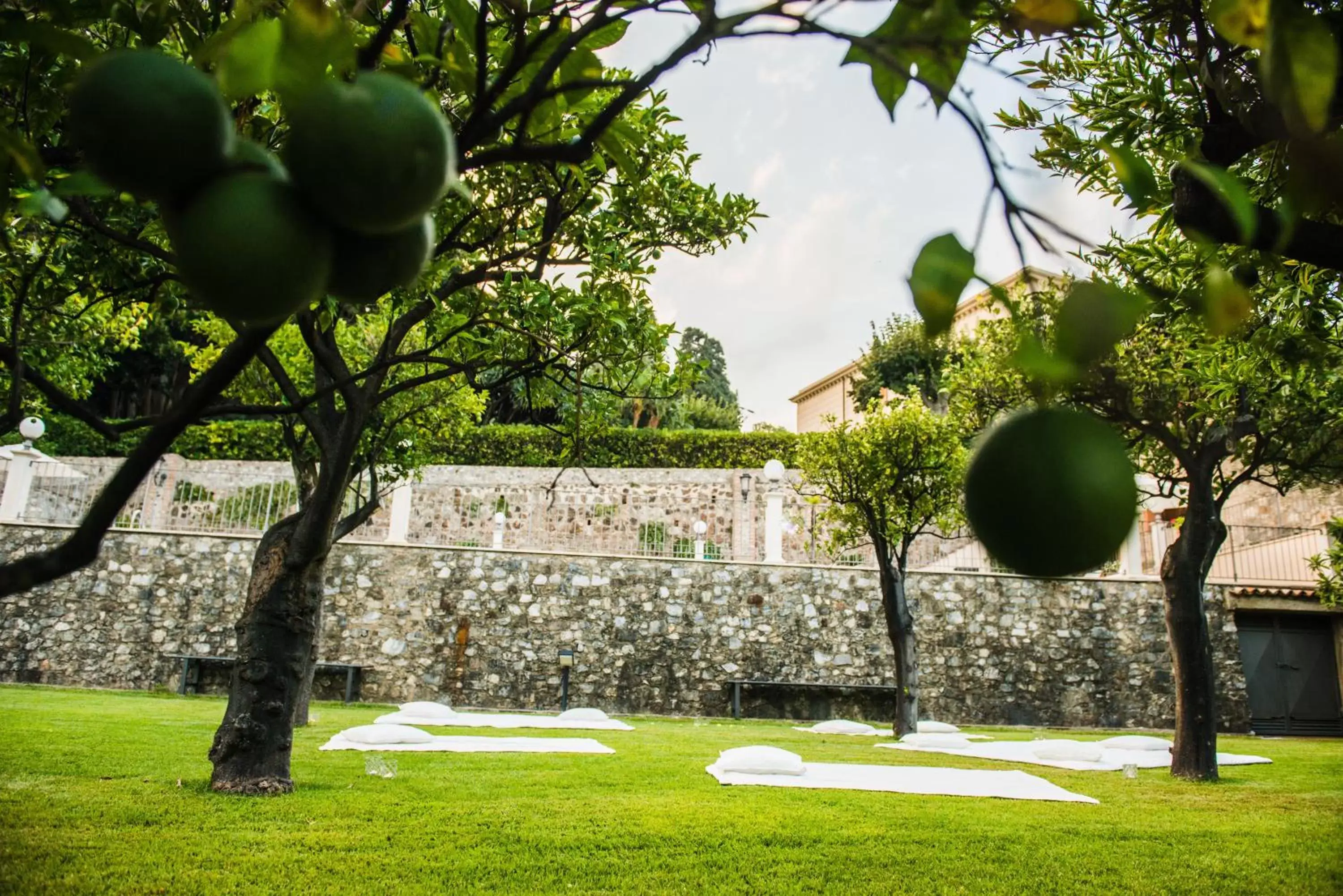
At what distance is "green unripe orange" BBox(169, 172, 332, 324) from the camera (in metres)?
0.55

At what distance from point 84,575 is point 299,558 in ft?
32.8

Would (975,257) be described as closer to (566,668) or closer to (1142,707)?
(566,668)

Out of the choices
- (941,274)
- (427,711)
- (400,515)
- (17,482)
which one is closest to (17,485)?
(17,482)

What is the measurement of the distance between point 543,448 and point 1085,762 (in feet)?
41.4

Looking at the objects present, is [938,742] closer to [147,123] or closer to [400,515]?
[400,515]

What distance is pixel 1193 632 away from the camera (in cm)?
748

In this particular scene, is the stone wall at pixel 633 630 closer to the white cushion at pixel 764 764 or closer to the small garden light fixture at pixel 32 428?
the small garden light fixture at pixel 32 428

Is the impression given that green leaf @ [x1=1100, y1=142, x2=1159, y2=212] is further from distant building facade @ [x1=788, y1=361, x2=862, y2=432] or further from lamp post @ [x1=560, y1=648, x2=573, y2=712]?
distant building facade @ [x1=788, y1=361, x2=862, y2=432]

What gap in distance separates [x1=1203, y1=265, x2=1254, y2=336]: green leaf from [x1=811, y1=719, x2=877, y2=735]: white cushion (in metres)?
10.6

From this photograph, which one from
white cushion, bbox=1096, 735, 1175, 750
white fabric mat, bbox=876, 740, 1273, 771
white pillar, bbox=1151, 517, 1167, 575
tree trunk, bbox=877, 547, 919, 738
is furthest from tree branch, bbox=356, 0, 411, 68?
white pillar, bbox=1151, 517, 1167, 575

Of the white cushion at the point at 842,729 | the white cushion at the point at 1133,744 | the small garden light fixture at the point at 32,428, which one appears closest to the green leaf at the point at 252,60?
the white cushion at the point at 1133,744

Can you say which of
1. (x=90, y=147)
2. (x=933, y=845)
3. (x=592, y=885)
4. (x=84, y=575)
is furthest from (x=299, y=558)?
(x=84, y=575)

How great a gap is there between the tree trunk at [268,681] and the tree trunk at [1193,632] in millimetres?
6596

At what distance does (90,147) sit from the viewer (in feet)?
1.86
